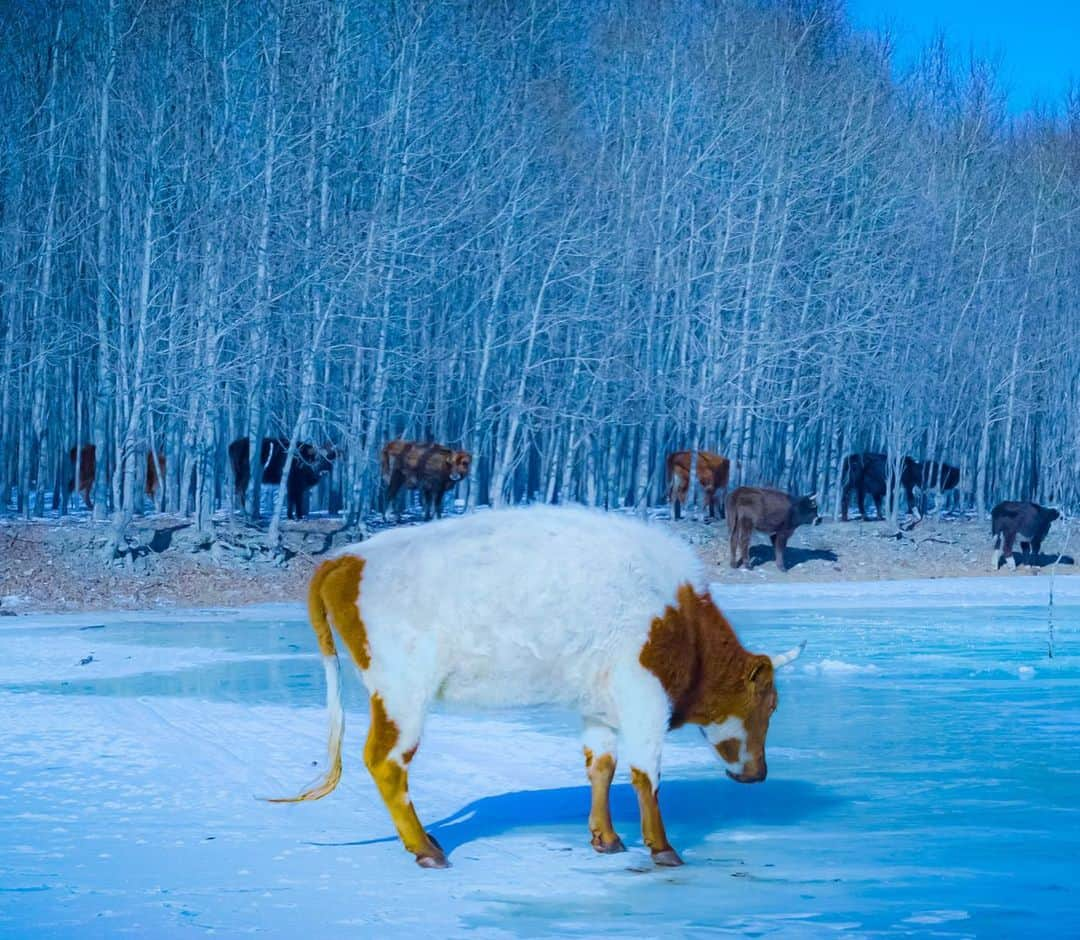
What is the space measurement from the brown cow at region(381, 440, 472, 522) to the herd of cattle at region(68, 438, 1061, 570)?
2 centimetres

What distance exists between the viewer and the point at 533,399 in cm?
2539

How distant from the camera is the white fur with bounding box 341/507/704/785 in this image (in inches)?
240

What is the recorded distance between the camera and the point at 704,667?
6520 mm

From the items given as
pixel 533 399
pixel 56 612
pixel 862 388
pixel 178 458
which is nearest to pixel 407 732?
pixel 56 612

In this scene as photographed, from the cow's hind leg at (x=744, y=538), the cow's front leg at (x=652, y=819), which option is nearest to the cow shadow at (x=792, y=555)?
the cow's hind leg at (x=744, y=538)

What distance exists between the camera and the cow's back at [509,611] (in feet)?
20.0

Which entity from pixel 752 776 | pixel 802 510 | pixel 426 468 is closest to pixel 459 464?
pixel 426 468

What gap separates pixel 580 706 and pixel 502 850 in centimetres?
68

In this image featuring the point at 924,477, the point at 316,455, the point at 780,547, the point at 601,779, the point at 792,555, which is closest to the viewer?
the point at 601,779

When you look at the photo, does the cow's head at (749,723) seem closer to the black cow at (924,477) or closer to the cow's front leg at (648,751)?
the cow's front leg at (648,751)

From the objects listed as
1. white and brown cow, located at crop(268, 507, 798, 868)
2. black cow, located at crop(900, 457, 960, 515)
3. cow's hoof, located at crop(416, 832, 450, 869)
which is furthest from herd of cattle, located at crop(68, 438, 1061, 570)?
cow's hoof, located at crop(416, 832, 450, 869)

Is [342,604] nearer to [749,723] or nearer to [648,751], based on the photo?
[648,751]

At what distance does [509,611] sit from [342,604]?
2.27ft

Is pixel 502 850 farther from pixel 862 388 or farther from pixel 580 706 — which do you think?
pixel 862 388
